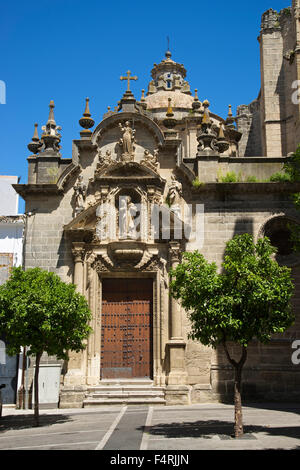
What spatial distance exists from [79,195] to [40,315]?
6043 millimetres

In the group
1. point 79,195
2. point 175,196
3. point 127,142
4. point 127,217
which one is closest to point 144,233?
point 127,217

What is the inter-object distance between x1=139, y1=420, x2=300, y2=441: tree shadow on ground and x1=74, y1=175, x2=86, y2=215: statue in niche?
7.95 meters

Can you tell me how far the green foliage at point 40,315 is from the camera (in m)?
12.1

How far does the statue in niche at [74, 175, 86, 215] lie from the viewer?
56.4 feet

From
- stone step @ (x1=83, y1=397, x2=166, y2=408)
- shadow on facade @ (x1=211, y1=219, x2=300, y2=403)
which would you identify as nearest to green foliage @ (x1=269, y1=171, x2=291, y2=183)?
shadow on facade @ (x1=211, y1=219, x2=300, y2=403)

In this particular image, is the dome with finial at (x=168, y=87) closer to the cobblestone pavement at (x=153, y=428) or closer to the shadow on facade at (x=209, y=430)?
the cobblestone pavement at (x=153, y=428)

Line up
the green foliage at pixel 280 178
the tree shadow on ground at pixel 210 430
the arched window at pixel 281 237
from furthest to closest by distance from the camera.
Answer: the green foliage at pixel 280 178, the arched window at pixel 281 237, the tree shadow on ground at pixel 210 430

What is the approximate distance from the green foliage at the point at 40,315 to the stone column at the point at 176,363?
3.77 meters

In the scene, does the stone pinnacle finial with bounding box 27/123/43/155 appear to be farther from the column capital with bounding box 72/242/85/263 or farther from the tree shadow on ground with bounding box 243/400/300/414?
the tree shadow on ground with bounding box 243/400/300/414

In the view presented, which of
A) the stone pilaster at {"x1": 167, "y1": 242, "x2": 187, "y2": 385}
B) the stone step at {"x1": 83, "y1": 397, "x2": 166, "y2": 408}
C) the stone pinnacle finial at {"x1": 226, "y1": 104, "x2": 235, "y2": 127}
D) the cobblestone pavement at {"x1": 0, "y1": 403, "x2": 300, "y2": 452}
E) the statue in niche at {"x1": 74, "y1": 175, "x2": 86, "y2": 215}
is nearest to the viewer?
the cobblestone pavement at {"x1": 0, "y1": 403, "x2": 300, "y2": 452}

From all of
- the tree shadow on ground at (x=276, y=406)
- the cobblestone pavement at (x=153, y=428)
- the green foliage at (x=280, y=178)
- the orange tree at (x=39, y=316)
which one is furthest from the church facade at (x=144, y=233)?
the orange tree at (x=39, y=316)

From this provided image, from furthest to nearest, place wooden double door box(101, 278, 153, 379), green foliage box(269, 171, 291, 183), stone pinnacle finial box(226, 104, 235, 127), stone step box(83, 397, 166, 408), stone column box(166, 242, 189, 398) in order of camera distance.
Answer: stone pinnacle finial box(226, 104, 235, 127)
green foliage box(269, 171, 291, 183)
wooden double door box(101, 278, 153, 379)
stone column box(166, 242, 189, 398)
stone step box(83, 397, 166, 408)

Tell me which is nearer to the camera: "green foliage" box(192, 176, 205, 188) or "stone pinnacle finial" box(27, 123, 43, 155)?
"green foliage" box(192, 176, 205, 188)

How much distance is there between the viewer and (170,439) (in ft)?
31.8
